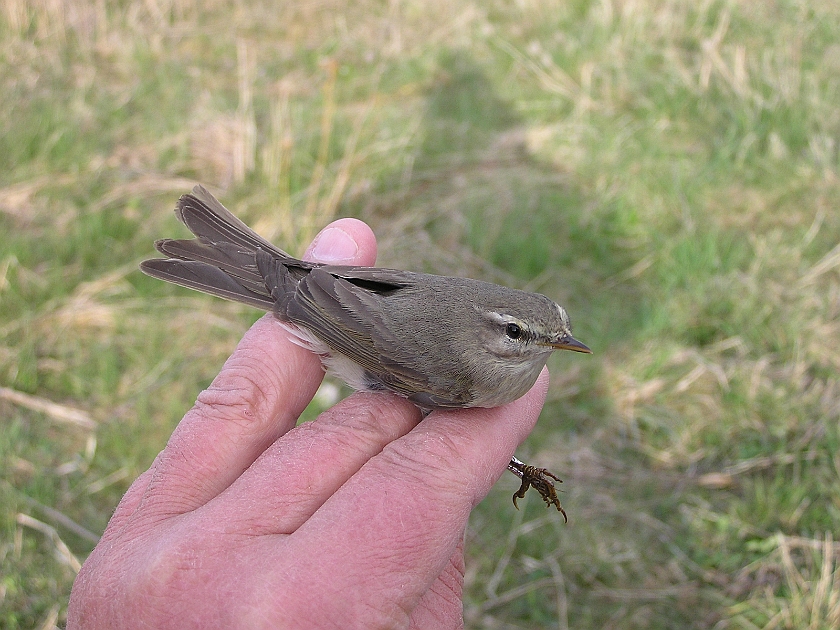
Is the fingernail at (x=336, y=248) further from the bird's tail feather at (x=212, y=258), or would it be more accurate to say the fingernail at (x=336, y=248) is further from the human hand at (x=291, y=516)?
the human hand at (x=291, y=516)

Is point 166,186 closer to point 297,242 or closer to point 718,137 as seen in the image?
point 297,242

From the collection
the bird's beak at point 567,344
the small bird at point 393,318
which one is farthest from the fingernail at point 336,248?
the bird's beak at point 567,344

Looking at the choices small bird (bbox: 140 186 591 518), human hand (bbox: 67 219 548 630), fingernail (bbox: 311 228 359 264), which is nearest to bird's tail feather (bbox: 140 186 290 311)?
small bird (bbox: 140 186 591 518)

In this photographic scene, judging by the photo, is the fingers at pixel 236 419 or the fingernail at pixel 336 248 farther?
the fingernail at pixel 336 248

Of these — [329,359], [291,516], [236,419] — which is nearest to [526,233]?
[329,359]

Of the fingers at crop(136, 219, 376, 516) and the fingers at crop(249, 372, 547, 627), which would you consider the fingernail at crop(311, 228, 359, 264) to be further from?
the fingers at crop(249, 372, 547, 627)

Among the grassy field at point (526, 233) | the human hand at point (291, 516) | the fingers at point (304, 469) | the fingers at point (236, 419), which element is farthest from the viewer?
the grassy field at point (526, 233)

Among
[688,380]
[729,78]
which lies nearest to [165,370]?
[688,380]
